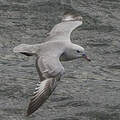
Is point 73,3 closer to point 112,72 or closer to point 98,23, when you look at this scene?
point 98,23

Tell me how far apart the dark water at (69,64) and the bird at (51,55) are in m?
0.67

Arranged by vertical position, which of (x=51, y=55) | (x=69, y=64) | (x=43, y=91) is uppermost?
(x=51, y=55)

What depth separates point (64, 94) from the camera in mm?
11289

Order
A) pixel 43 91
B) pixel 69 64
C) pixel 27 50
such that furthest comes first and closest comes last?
pixel 69 64 < pixel 27 50 < pixel 43 91

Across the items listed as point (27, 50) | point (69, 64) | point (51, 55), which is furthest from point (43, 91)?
point (69, 64)

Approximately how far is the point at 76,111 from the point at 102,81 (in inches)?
50.7

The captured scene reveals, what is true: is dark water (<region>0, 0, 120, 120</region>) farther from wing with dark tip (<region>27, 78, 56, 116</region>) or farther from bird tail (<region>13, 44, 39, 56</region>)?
wing with dark tip (<region>27, 78, 56, 116</region>)

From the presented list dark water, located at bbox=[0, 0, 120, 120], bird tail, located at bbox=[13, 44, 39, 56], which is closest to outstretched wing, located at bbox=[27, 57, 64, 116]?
bird tail, located at bbox=[13, 44, 39, 56]

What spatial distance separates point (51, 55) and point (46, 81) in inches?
29.4

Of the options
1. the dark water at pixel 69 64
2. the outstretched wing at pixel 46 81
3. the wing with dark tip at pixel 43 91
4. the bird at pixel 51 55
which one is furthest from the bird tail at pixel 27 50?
the wing with dark tip at pixel 43 91

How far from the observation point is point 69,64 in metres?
12.6

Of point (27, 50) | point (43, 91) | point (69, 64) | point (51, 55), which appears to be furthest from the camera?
point (69, 64)

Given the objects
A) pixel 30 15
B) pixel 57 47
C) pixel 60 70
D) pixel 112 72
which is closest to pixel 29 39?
pixel 30 15

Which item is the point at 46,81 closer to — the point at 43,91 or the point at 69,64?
the point at 43,91
